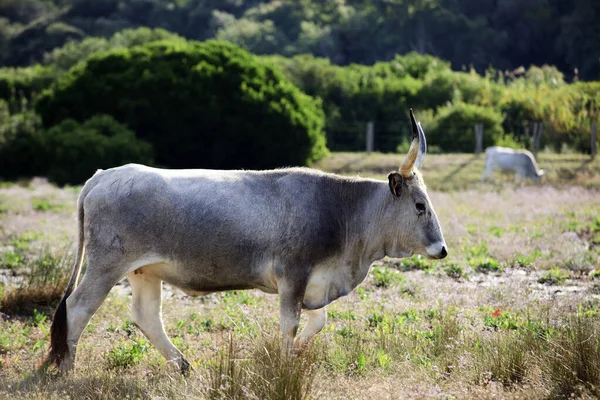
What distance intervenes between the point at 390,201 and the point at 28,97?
3568 cm

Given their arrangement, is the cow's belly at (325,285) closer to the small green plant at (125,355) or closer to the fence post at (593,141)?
the small green plant at (125,355)

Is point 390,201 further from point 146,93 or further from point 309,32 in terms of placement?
point 309,32

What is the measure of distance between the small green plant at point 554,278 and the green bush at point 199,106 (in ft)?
55.0

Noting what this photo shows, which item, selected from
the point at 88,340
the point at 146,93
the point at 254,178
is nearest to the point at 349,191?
the point at 254,178

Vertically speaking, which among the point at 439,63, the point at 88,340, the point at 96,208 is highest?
the point at 439,63

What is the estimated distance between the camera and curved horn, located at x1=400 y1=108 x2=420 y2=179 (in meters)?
7.34

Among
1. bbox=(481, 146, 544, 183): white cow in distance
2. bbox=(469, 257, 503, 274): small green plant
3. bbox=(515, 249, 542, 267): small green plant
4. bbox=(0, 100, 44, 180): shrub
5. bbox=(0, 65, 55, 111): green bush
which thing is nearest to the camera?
bbox=(469, 257, 503, 274): small green plant

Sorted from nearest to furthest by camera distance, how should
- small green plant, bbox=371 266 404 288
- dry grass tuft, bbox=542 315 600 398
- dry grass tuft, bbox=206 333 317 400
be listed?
dry grass tuft, bbox=206 333 317 400, dry grass tuft, bbox=542 315 600 398, small green plant, bbox=371 266 404 288

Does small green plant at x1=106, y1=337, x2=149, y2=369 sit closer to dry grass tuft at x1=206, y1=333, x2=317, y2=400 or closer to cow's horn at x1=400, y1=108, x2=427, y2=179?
dry grass tuft at x1=206, y1=333, x2=317, y2=400

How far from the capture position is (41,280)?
998 cm

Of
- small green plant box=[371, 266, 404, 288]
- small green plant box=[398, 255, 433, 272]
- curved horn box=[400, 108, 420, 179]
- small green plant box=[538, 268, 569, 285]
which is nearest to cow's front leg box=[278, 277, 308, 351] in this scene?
curved horn box=[400, 108, 420, 179]

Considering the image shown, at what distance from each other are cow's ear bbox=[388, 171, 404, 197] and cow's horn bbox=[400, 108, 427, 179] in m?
0.08

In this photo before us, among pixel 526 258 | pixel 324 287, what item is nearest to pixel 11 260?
pixel 324 287

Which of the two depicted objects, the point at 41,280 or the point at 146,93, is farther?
the point at 146,93
